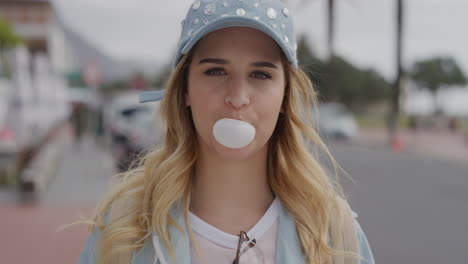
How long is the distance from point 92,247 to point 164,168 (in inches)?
12.7

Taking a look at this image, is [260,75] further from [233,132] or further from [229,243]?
[229,243]

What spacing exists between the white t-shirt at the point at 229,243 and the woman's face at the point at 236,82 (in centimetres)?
22

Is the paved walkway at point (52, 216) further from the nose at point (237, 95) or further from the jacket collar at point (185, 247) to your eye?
the nose at point (237, 95)

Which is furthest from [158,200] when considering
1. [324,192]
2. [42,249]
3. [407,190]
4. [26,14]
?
[26,14]

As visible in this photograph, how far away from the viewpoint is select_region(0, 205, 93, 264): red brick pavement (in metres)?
5.36

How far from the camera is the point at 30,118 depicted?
1263cm

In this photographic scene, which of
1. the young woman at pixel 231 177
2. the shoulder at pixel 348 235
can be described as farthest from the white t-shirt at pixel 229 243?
the shoulder at pixel 348 235

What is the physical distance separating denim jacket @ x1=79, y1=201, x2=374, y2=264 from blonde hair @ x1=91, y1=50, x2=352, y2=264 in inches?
0.7

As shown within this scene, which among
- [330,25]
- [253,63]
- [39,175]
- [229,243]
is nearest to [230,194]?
[229,243]

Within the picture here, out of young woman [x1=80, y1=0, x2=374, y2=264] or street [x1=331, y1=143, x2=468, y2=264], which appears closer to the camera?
young woman [x1=80, y1=0, x2=374, y2=264]

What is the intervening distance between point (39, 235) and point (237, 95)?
5455 millimetres

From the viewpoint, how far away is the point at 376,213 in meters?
7.20

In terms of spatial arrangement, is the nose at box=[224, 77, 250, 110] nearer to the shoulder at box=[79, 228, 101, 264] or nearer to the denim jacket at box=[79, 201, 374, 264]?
the denim jacket at box=[79, 201, 374, 264]

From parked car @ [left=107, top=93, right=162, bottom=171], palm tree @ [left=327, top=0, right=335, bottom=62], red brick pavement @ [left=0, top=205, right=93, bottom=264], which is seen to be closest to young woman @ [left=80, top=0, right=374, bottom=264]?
Answer: red brick pavement @ [left=0, top=205, right=93, bottom=264]
